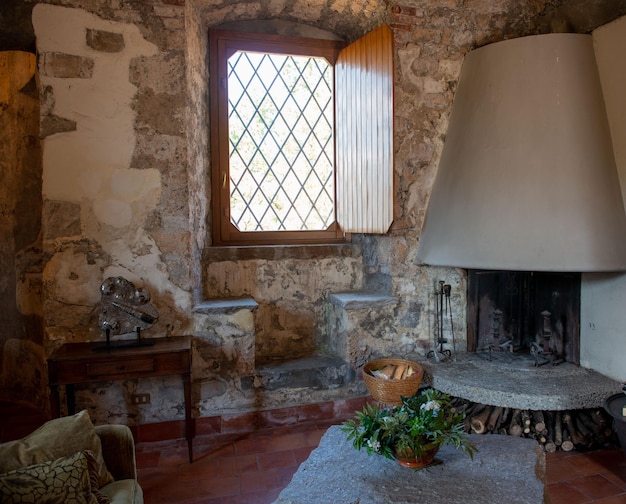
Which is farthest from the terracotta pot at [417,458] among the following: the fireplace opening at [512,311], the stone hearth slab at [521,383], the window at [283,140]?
the window at [283,140]

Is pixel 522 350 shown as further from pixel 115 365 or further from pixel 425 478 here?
pixel 115 365

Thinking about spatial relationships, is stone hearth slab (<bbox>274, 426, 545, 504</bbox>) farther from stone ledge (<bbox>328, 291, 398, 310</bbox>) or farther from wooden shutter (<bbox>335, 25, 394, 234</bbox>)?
wooden shutter (<bbox>335, 25, 394, 234</bbox>)

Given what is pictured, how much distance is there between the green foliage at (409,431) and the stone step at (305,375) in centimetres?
112

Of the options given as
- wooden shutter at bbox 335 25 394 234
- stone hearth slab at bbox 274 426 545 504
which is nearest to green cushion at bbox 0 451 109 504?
stone hearth slab at bbox 274 426 545 504

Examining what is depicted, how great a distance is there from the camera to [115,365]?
2398 millimetres

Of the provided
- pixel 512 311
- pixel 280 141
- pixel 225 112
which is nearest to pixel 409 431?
pixel 512 311

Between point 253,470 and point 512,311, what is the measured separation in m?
2.07

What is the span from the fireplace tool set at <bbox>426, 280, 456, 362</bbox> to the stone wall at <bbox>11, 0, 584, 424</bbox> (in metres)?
0.06

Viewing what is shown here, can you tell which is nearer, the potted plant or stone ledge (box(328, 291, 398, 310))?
the potted plant

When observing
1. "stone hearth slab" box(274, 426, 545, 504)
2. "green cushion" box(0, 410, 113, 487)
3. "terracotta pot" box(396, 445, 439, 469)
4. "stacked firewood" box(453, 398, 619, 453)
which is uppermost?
"green cushion" box(0, 410, 113, 487)

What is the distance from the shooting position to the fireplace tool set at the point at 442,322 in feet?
10.3

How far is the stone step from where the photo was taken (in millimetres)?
2990

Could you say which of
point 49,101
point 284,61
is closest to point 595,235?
point 284,61

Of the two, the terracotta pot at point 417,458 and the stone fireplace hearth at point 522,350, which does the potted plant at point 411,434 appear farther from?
the stone fireplace hearth at point 522,350
